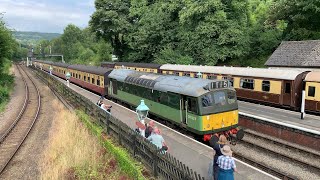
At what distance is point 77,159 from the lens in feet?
45.4

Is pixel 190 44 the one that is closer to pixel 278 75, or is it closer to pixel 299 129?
pixel 278 75

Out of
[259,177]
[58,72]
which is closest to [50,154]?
[259,177]

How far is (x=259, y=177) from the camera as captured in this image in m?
11.3

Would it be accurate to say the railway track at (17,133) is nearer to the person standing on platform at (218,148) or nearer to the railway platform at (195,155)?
the railway platform at (195,155)

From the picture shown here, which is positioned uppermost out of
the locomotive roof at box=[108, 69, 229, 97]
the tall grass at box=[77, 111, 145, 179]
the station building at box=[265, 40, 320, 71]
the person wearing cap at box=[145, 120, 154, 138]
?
the station building at box=[265, 40, 320, 71]

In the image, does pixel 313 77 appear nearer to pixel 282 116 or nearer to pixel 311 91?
pixel 311 91

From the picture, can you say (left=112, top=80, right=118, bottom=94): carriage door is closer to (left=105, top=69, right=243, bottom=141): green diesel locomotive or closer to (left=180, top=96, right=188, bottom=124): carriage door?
(left=105, top=69, right=243, bottom=141): green diesel locomotive

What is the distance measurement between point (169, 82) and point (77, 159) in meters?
6.85

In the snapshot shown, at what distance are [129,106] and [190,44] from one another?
71.0 feet

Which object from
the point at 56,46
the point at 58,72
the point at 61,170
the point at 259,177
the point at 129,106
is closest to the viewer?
the point at 259,177

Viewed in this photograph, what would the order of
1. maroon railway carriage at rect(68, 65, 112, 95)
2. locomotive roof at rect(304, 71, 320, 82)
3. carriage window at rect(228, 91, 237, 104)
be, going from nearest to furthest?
carriage window at rect(228, 91, 237, 104)
locomotive roof at rect(304, 71, 320, 82)
maroon railway carriage at rect(68, 65, 112, 95)

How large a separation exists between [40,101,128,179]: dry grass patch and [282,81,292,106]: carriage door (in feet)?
43.3

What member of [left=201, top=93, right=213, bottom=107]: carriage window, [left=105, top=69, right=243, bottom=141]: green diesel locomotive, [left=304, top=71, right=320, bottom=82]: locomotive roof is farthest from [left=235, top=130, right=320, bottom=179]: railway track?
[left=304, top=71, right=320, bottom=82]: locomotive roof

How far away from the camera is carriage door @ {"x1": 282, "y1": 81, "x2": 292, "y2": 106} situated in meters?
21.9
